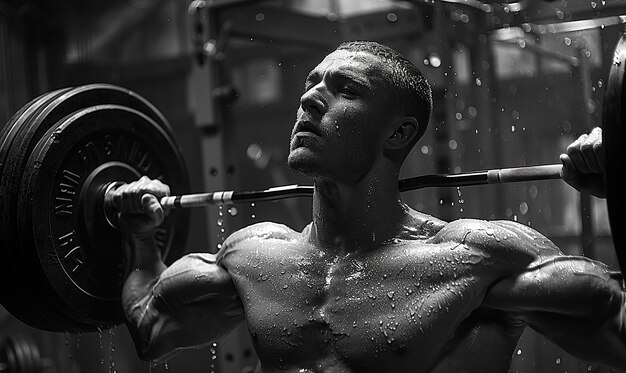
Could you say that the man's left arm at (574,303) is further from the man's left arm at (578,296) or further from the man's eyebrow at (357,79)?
the man's eyebrow at (357,79)

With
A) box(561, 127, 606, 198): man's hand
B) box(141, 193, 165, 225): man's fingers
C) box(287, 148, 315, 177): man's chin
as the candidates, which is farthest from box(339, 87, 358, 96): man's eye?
box(141, 193, 165, 225): man's fingers

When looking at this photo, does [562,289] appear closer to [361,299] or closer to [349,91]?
[361,299]

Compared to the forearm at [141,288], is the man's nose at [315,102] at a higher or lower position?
higher

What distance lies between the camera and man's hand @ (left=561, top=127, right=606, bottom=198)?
54.4 inches

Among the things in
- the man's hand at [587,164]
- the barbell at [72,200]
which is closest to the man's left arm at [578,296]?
the man's hand at [587,164]

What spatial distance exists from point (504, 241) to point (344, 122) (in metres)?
0.35

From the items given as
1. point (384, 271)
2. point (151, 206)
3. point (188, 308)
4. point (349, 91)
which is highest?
point (349, 91)

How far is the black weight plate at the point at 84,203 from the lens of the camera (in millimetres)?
1892

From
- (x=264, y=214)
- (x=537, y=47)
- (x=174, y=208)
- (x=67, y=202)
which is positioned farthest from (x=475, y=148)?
(x=67, y=202)

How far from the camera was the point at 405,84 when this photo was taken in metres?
1.64

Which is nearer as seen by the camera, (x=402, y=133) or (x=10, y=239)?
(x=402, y=133)

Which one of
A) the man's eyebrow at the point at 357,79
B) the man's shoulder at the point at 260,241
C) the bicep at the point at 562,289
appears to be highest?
the man's eyebrow at the point at 357,79

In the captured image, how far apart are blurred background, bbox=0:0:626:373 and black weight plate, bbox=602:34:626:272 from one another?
1.16 m

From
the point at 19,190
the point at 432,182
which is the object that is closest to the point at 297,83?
the point at 19,190
